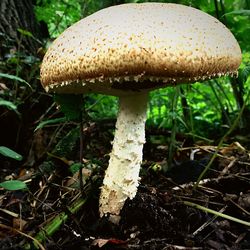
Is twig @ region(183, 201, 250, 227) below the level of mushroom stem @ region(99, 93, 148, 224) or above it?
below

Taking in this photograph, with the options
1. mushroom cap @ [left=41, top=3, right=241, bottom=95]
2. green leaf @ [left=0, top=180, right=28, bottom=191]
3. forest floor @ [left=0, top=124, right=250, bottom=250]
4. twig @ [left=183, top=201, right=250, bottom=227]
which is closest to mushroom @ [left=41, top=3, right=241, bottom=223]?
mushroom cap @ [left=41, top=3, right=241, bottom=95]

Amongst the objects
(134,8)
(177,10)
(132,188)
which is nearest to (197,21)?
(177,10)

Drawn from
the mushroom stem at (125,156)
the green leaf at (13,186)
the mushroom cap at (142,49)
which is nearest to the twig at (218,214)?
the mushroom stem at (125,156)

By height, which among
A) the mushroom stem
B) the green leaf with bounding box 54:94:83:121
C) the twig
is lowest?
the twig

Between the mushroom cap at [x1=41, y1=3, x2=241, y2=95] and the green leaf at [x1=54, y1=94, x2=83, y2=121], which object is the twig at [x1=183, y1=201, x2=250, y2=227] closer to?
the mushroom cap at [x1=41, y1=3, x2=241, y2=95]

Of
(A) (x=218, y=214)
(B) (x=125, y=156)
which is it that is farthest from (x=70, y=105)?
(A) (x=218, y=214)

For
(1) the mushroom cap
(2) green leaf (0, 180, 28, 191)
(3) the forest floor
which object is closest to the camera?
(1) the mushroom cap

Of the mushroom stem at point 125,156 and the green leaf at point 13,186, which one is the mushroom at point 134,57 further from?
the green leaf at point 13,186
